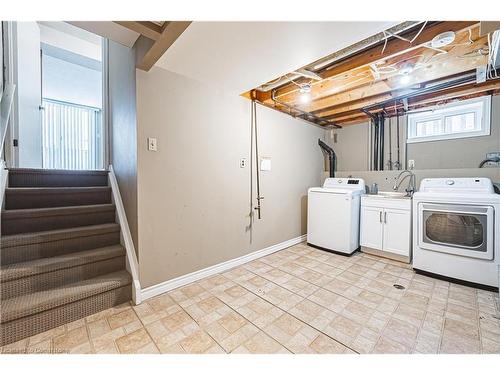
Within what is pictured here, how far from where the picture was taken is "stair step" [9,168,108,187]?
2248 mm

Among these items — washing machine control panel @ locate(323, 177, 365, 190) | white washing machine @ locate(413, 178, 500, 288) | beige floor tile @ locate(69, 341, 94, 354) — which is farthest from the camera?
washing machine control panel @ locate(323, 177, 365, 190)

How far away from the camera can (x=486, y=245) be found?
2.11 metres

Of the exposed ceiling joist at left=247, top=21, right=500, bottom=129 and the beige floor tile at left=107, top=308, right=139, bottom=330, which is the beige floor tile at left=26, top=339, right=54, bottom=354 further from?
the exposed ceiling joist at left=247, top=21, right=500, bottom=129

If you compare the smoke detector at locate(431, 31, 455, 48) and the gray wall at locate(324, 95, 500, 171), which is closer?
the smoke detector at locate(431, 31, 455, 48)

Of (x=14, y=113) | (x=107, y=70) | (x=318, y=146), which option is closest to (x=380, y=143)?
(x=318, y=146)

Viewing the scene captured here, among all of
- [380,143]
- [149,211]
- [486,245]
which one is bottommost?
[486,245]

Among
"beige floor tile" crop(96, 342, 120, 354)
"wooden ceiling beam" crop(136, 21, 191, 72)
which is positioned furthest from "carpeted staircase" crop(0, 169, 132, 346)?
"wooden ceiling beam" crop(136, 21, 191, 72)

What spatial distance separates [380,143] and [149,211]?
147 inches

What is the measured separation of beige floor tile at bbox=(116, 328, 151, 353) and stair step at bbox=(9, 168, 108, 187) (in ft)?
6.35

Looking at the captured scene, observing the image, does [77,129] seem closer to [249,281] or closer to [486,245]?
[249,281]

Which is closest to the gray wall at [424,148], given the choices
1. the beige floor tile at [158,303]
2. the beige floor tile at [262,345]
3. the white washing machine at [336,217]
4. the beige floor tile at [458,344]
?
the white washing machine at [336,217]

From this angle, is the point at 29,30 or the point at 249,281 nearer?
the point at 249,281

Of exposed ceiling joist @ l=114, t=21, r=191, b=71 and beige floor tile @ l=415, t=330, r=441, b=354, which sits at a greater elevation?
exposed ceiling joist @ l=114, t=21, r=191, b=71

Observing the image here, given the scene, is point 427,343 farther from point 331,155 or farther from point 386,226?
point 331,155
